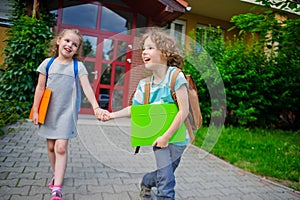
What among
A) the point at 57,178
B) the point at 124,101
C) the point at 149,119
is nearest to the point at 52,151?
the point at 57,178

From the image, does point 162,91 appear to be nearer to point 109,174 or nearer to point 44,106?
point 44,106

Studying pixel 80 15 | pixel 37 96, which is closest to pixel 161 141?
pixel 37 96

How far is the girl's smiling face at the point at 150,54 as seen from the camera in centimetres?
174

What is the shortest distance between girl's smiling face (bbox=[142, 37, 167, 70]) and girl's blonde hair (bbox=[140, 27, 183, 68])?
24 mm

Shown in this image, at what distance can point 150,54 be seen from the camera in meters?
1.74

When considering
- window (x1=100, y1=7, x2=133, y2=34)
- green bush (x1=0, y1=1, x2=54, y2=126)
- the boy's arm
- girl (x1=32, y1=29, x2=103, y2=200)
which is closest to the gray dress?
girl (x1=32, y1=29, x2=103, y2=200)

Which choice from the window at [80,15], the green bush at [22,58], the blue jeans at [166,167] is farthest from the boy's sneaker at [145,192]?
the window at [80,15]

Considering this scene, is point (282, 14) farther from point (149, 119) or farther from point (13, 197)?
point (13, 197)

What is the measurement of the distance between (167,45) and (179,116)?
493 mm

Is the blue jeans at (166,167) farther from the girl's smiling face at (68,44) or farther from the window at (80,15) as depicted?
the window at (80,15)

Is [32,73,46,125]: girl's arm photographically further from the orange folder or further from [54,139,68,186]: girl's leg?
[54,139,68,186]: girl's leg

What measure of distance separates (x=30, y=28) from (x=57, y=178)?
5865 mm

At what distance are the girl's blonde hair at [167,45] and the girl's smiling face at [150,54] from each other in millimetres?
24

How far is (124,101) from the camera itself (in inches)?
86.0
